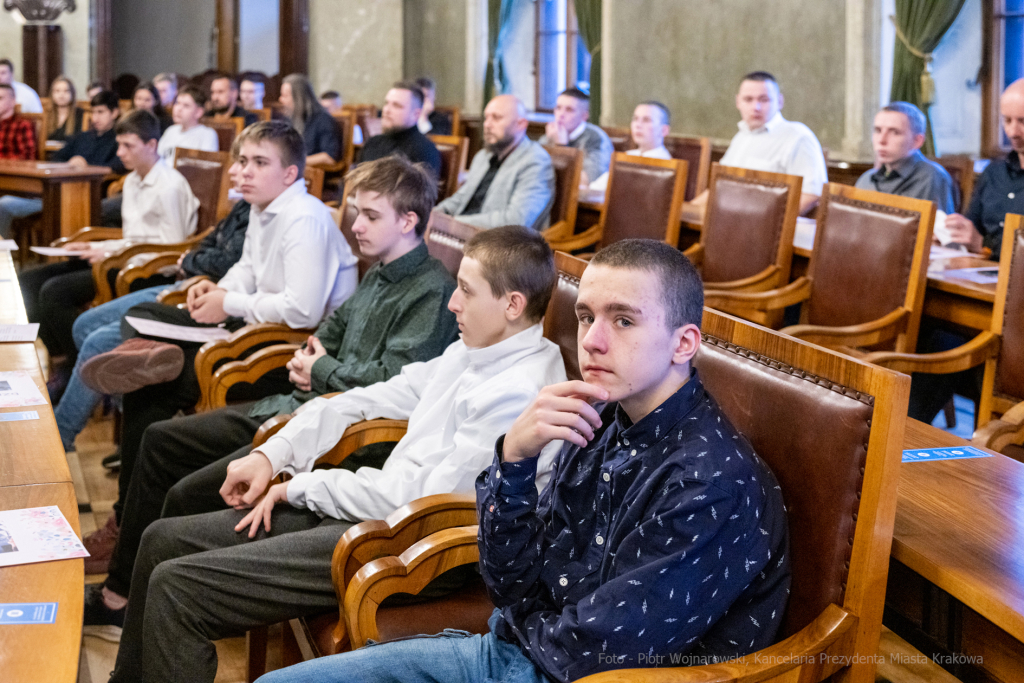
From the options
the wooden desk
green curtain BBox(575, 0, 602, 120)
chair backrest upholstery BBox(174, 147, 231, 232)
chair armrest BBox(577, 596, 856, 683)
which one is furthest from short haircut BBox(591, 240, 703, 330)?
green curtain BBox(575, 0, 602, 120)

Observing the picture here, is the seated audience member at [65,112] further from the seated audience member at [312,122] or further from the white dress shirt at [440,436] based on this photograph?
the white dress shirt at [440,436]

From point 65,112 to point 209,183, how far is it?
6.43 metres

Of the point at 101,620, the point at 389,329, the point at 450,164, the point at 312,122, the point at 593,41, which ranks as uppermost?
the point at 593,41

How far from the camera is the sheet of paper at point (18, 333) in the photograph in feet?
8.20

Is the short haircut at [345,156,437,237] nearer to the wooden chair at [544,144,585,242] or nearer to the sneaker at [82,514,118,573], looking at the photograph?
the sneaker at [82,514,118,573]

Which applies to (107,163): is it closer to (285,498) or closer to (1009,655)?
(285,498)

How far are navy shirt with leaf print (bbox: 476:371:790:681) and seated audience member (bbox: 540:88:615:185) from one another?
201 inches

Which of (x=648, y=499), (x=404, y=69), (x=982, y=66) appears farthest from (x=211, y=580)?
(x=404, y=69)

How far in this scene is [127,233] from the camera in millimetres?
4703

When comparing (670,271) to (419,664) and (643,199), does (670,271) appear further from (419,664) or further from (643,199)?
(643,199)

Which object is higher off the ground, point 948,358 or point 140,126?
point 140,126

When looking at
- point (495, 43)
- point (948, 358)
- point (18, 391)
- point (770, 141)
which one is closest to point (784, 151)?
point (770, 141)

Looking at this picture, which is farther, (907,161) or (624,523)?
(907,161)

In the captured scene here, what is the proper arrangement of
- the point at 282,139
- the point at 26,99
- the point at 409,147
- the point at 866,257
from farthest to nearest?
the point at 26,99
the point at 409,147
the point at 282,139
the point at 866,257
